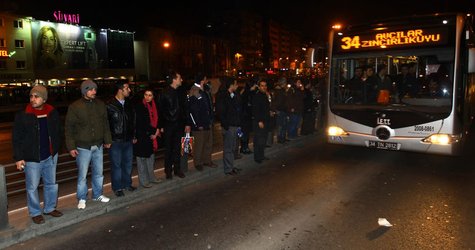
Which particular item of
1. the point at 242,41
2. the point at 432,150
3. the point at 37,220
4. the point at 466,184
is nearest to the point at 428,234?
the point at 466,184

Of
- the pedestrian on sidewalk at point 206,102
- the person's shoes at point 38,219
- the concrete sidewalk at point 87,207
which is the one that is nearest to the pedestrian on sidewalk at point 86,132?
the concrete sidewalk at point 87,207

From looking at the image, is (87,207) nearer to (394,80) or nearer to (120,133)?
(120,133)

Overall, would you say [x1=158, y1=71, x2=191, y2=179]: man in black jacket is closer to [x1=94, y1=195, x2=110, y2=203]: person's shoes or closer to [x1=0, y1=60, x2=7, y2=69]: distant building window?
[x1=94, y1=195, x2=110, y2=203]: person's shoes

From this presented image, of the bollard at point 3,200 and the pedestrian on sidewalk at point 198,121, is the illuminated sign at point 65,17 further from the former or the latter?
the bollard at point 3,200

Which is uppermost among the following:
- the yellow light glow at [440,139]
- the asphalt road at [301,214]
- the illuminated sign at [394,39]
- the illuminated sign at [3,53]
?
Answer: the illuminated sign at [3,53]

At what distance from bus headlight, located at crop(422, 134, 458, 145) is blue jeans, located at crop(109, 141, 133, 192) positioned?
603 centimetres

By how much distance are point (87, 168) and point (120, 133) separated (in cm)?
72

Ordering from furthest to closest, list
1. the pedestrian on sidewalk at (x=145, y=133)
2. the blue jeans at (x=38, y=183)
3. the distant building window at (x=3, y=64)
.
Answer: the distant building window at (x=3, y=64) < the pedestrian on sidewalk at (x=145, y=133) < the blue jeans at (x=38, y=183)

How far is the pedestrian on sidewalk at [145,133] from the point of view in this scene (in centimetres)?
671

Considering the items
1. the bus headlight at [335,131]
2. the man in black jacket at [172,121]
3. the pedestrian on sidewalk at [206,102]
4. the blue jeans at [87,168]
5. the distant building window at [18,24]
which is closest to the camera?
the blue jeans at [87,168]

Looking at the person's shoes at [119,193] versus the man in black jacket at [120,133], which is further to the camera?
the person's shoes at [119,193]

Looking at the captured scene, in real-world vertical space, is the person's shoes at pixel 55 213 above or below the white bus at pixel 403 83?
below

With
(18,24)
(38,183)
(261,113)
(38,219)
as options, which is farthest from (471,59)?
(18,24)

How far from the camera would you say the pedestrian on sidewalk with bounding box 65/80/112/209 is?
5664mm
